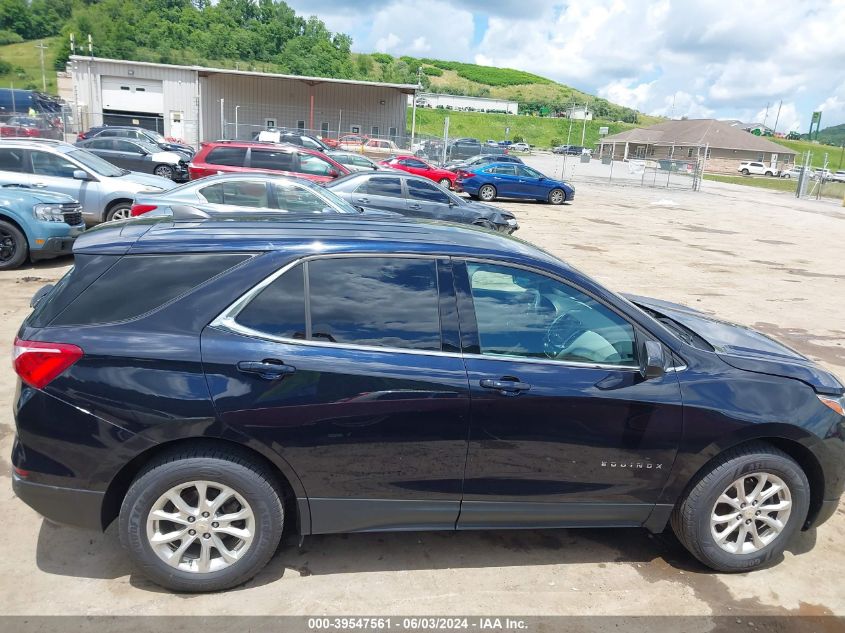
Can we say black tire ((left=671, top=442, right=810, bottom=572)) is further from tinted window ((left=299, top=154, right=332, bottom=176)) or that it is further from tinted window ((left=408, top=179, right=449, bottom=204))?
tinted window ((left=299, top=154, right=332, bottom=176))

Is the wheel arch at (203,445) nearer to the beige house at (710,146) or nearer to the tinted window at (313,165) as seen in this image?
the tinted window at (313,165)

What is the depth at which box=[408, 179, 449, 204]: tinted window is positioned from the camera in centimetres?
1378

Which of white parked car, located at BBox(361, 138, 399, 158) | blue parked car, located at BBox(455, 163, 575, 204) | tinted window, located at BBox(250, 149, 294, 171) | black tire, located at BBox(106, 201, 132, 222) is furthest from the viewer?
white parked car, located at BBox(361, 138, 399, 158)

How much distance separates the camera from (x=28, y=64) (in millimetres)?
117625

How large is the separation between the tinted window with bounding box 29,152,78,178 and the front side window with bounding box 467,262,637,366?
10.2m

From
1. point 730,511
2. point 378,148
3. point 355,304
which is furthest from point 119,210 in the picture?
point 378,148

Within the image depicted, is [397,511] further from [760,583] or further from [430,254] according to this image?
[760,583]

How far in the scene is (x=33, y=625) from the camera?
2.83 meters

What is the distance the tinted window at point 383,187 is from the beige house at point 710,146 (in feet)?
213

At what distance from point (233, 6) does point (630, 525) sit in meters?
139

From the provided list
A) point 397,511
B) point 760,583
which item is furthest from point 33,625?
point 760,583

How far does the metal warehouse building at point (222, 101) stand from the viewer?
4616cm

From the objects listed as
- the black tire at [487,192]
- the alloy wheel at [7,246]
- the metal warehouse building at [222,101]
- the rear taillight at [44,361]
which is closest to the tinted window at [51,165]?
the alloy wheel at [7,246]

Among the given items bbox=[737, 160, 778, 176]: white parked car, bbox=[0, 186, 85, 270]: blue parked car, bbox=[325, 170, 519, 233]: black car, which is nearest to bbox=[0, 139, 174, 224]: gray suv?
bbox=[0, 186, 85, 270]: blue parked car
